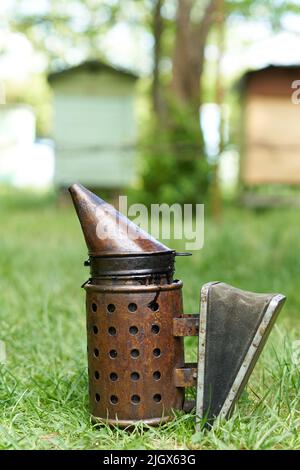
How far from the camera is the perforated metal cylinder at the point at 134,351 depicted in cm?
265

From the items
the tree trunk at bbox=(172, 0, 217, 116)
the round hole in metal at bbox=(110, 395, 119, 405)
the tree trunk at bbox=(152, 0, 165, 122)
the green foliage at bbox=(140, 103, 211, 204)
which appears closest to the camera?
the round hole in metal at bbox=(110, 395, 119, 405)

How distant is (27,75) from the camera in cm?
3038

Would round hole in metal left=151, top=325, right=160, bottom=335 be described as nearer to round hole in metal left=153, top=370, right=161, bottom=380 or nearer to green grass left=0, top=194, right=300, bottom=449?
round hole in metal left=153, top=370, right=161, bottom=380

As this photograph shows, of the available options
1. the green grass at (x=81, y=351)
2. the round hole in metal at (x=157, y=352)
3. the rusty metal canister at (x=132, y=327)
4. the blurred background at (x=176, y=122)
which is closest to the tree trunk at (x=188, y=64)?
the blurred background at (x=176, y=122)

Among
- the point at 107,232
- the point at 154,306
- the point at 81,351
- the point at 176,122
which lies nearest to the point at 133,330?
the point at 154,306

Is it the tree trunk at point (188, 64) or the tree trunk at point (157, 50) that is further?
the tree trunk at point (157, 50)

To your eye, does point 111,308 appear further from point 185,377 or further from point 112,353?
point 185,377

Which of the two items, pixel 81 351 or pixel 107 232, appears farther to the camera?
pixel 81 351

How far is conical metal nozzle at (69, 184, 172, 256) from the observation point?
2.69m

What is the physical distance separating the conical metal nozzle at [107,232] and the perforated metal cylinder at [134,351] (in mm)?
125

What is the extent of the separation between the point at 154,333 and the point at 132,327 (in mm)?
82

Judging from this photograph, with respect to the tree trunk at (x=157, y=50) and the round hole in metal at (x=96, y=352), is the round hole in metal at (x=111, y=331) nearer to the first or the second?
the round hole in metal at (x=96, y=352)

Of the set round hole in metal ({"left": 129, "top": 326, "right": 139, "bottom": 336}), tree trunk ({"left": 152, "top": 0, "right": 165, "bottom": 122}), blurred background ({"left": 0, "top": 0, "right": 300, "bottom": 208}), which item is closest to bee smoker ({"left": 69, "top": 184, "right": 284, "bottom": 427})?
round hole in metal ({"left": 129, "top": 326, "right": 139, "bottom": 336})

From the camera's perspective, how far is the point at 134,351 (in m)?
2.66
